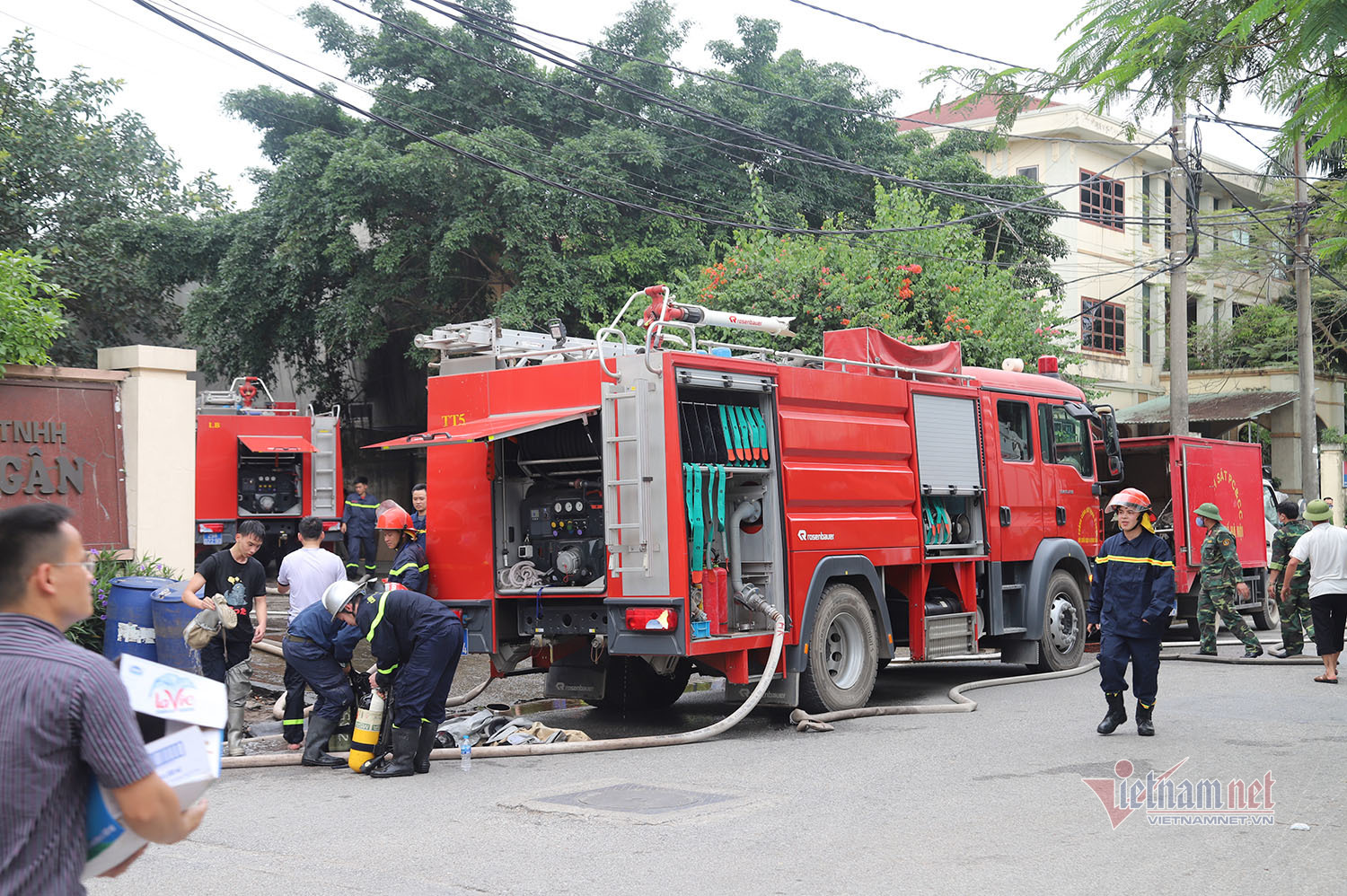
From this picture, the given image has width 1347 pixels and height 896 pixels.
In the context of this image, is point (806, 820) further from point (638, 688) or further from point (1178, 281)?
point (1178, 281)

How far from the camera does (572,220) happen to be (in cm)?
2241

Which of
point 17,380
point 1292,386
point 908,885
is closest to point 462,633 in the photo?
point 908,885

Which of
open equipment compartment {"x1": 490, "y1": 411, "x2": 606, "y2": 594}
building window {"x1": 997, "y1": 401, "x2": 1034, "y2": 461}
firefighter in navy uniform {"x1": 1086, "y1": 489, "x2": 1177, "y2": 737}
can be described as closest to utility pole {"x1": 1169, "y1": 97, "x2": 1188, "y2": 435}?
building window {"x1": 997, "y1": 401, "x2": 1034, "y2": 461}

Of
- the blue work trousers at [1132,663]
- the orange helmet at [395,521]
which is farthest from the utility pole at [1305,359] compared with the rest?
the orange helmet at [395,521]

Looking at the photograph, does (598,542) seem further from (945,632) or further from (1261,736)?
(1261,736)

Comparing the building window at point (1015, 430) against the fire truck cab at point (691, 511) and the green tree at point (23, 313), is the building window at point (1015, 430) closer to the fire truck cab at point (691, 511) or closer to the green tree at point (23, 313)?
the fire truck cab at point (691, 511)

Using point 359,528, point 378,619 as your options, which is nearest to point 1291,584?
point 378,619

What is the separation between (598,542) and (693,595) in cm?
94

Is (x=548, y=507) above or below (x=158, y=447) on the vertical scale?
below

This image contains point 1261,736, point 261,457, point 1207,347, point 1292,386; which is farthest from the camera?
point 1207,347

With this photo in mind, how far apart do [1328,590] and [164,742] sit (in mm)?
11449

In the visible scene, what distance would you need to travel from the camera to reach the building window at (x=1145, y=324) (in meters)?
36.8

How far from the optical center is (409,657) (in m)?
8.38

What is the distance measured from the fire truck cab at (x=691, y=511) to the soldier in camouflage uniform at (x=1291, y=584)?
3.97m
